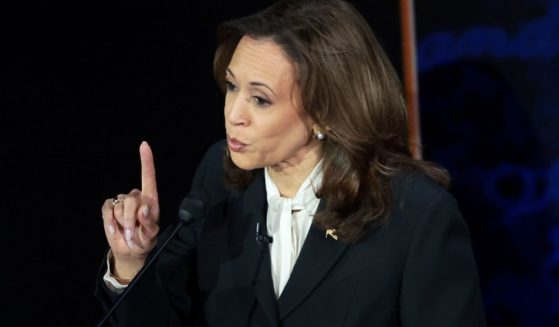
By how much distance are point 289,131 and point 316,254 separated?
10.7 inches

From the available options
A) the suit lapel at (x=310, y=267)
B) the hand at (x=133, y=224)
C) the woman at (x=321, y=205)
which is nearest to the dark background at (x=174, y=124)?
the woman at (x=321, y=205)

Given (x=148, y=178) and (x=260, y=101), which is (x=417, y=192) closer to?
(x=260, y=101)

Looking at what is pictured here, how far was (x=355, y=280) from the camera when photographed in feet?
5.87

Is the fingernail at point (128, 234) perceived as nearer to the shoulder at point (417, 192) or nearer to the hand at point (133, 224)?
the hand at point (133, 224)

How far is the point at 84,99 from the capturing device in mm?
2301

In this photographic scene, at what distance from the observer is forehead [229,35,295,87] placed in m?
1.71

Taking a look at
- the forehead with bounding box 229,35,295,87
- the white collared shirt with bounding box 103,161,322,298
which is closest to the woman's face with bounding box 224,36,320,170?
the forehead with bounding box 229,35,295,87

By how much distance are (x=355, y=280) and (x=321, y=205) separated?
18cm

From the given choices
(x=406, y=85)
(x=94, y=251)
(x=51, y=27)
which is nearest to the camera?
(x=51, y=27)

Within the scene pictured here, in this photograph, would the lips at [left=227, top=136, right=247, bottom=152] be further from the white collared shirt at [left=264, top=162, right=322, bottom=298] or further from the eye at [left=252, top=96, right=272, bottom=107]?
the white collared shirt at [left=264, top=162, right=322, bottom=298]

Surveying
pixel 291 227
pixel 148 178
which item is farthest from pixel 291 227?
pixel 148 178

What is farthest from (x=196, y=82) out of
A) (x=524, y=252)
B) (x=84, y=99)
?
(x=524, y=252)

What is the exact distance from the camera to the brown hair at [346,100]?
1726 millimetres

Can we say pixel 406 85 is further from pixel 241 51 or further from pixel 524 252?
pixel 241 51
